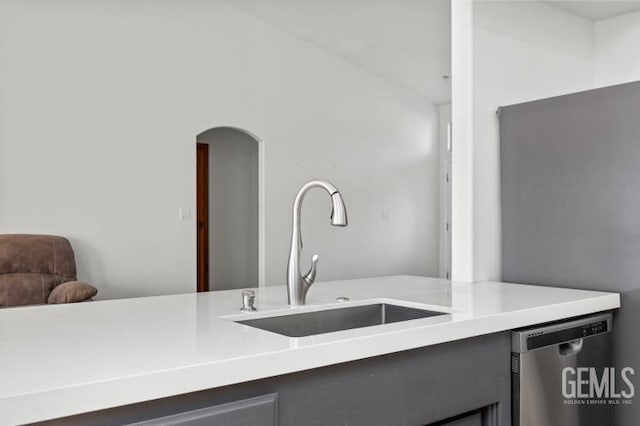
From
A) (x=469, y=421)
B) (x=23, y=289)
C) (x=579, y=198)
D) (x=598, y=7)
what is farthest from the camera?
(x=23, y=289)

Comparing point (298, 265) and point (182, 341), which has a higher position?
point (298, 265)

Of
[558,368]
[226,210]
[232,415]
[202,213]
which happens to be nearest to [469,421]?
[558,368]

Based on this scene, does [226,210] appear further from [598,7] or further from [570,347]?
[570,347]

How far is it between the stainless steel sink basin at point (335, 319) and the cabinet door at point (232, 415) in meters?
0.46

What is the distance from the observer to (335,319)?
5.68 feet

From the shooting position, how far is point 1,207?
4.41 metres

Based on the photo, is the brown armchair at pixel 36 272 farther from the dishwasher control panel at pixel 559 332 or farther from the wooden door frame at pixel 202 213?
the dishwasher control panel at pixel 559 332

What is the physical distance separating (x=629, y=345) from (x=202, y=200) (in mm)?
5482

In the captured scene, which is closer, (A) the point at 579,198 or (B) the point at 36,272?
(A) the point at 579,198

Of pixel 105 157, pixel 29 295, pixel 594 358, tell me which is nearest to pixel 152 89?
pixel 105 157

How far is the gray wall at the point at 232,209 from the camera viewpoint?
704 cm

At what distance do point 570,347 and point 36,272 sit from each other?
3.77 metres

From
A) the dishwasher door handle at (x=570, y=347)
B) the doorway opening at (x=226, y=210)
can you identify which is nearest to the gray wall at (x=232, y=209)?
the doorway opening at (x=226, y=210)

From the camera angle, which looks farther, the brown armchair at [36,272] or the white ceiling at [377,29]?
the white ceiling at [377,29]
